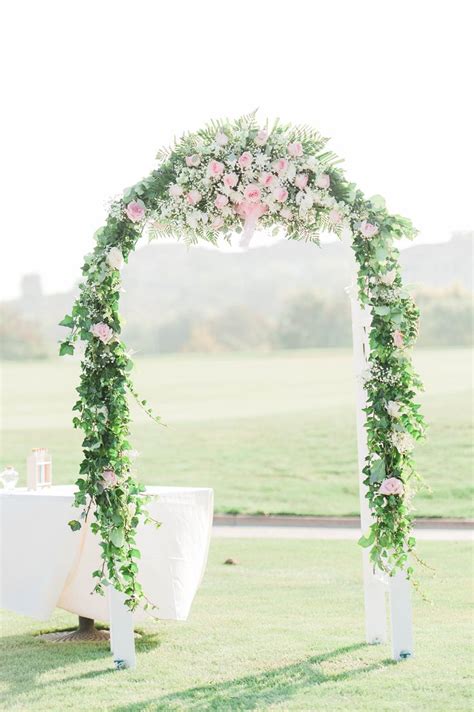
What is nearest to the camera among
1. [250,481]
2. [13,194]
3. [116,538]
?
[116,538]

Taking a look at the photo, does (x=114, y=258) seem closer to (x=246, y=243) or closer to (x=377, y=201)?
(x=246, y=243)

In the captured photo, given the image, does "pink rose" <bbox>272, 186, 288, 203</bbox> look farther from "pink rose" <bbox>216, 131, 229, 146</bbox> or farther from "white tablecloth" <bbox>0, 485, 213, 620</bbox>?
"white tablecloth" <bbox>0, 485, 213, 620</bbox>

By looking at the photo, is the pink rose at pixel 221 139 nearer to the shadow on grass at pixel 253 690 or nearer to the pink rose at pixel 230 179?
the pink rose at pixel 230 179

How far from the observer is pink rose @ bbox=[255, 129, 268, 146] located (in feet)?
16.4

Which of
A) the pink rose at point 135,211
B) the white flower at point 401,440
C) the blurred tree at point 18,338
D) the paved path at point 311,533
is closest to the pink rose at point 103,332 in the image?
the pink rose at point 135,211

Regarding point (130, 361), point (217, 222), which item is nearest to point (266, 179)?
point (217, 222)

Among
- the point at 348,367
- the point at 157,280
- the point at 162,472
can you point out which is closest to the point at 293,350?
the point at 348,367

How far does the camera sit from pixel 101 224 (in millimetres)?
5168

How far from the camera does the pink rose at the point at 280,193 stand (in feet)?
16.4

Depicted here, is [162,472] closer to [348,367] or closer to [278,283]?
[348,367]

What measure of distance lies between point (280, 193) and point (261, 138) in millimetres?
281

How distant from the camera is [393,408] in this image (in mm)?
4941

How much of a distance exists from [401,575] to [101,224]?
2280 mm

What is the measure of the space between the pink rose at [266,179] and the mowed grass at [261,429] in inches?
197
